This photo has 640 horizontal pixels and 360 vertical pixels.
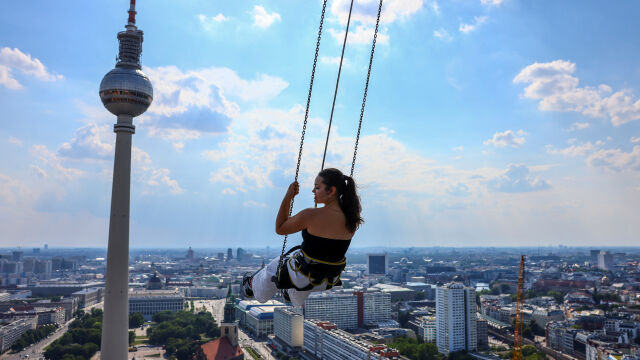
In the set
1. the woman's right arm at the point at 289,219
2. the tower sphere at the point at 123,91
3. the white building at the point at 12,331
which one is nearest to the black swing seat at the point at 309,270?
the woman's right arm at the point at 289,219

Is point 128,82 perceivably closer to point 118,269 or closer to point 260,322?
point 118,269

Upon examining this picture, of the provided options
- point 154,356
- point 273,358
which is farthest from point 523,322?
point 154,356

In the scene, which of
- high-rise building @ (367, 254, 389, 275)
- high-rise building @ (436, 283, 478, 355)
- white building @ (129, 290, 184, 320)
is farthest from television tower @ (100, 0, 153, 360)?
high-rise building @ (367, 254, 389, 275)

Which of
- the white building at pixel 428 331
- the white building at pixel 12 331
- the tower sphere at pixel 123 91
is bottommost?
the white building at pixel 12 331

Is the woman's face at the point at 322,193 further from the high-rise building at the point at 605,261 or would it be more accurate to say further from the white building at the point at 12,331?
the high-rise building at the point at 605,261

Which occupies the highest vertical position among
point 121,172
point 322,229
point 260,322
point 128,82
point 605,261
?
point 128,82

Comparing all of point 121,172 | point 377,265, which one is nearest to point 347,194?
point 121,172

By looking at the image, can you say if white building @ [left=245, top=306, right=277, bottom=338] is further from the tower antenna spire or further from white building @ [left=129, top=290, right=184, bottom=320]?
the tower antenna spire

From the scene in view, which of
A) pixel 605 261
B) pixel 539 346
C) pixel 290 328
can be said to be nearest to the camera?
pixel 539 346
